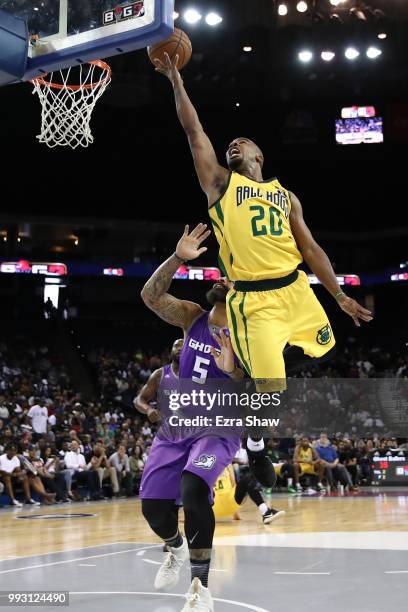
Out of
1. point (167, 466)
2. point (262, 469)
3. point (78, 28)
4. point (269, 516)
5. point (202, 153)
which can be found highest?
point (78, 28)

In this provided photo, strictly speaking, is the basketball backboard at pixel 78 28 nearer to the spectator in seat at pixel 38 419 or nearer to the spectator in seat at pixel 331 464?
the spectator in seat at pixel 38 419

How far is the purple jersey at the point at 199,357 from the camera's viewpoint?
5.05m

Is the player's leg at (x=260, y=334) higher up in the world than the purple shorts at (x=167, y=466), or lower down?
higher up

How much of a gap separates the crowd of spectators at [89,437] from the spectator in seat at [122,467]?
2cm

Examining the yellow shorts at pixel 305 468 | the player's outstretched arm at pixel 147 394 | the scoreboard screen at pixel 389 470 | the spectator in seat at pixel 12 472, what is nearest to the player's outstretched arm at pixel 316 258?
the player's outstretched arm at pixel 147 394

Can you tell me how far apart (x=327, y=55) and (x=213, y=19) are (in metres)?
4.38

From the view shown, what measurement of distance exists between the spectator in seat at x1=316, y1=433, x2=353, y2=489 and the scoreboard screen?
1.02 meters

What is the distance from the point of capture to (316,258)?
4.02m

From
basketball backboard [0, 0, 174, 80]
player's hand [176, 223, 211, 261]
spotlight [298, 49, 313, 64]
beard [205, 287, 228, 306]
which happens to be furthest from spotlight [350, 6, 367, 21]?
player's hand [176, 223, 211, 261]

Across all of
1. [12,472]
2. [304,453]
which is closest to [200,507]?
[12,472]

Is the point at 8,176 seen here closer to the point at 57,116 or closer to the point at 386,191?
the point at 386,191

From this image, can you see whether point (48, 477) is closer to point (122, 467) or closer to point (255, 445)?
point (122, 467)

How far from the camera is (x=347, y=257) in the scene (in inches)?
1359

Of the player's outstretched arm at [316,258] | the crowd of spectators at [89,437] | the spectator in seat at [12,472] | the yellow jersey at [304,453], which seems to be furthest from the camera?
the yellow jersey at [304,453]
